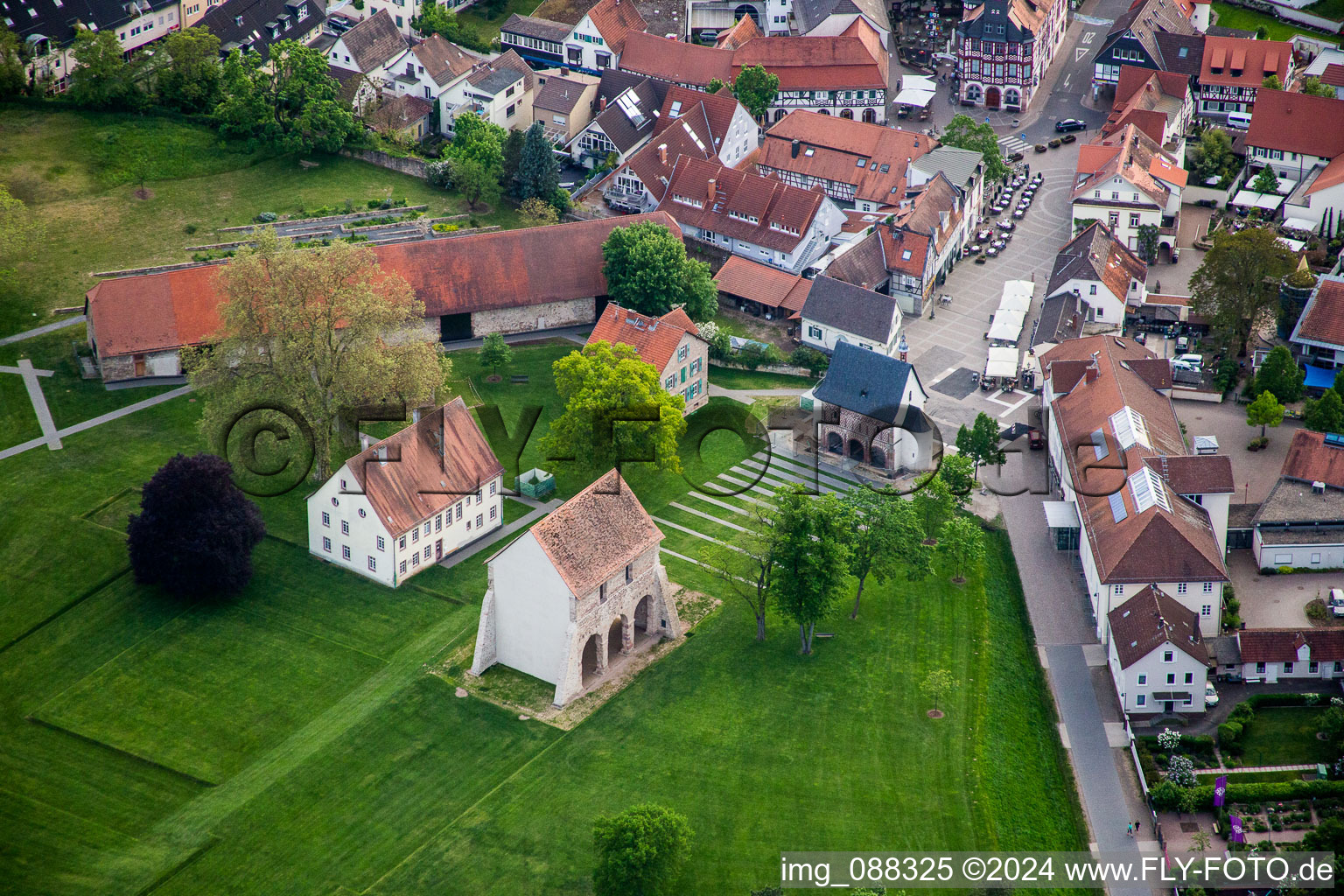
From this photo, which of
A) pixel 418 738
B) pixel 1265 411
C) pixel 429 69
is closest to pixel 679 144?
pixel 429 69

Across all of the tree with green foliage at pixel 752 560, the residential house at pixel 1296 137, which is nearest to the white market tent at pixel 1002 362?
the tree with green foliage at pixel 752 560

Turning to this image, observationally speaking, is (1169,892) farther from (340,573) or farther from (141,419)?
(141,419)

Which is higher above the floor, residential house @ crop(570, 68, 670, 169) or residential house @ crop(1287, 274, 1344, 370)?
residential house @ crop(570, 68, 670, 169)

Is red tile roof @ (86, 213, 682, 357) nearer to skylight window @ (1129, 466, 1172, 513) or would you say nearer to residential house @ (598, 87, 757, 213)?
residential house @ (598, 87, 757, 213)

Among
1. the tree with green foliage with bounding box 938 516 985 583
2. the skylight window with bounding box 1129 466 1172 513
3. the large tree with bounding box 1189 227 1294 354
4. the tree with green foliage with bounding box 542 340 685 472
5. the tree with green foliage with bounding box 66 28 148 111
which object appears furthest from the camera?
the tree with green foliage with bounding box 66 28 148 111

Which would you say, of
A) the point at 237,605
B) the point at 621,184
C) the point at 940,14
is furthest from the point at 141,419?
the point at 940,14

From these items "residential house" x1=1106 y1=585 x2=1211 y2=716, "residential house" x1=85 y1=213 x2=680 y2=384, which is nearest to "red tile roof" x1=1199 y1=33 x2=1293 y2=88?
"residential house" x1=85 y1=213 x2=680 y2=384
